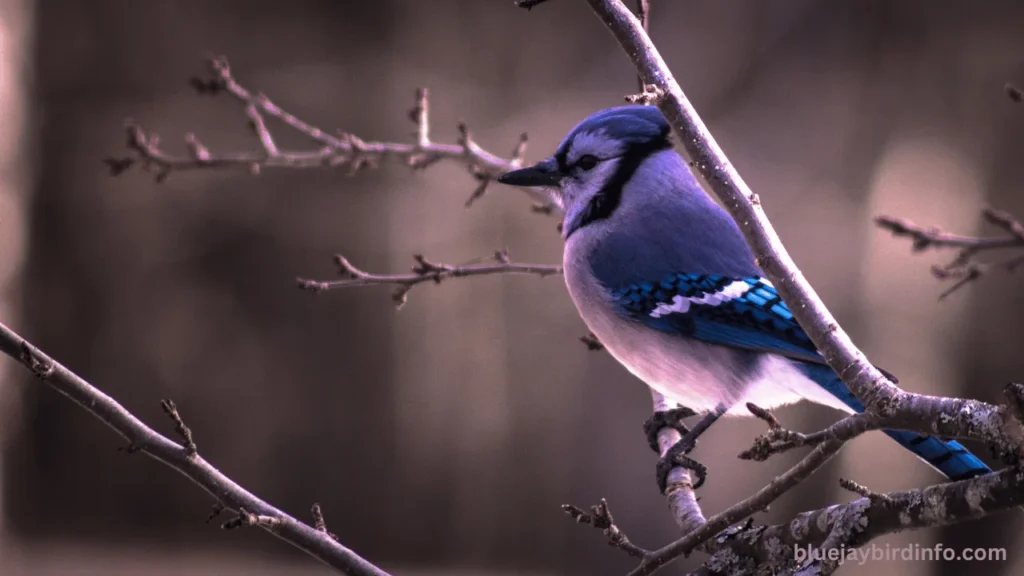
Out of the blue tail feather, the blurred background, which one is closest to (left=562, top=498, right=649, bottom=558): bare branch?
the blue tail feather

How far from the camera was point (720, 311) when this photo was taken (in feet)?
6.36

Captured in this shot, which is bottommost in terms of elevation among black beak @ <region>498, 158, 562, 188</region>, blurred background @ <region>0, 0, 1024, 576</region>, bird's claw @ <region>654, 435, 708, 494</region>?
bird's claw @ <region>654, 435, 708, 494</region>

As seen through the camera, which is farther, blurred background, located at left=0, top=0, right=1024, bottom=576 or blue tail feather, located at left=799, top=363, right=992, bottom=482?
blurred background, located at left=0, top=0, right=1024, bottom=576

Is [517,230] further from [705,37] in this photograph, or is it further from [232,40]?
[232,40]

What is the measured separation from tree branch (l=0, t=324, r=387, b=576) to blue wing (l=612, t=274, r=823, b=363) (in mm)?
852

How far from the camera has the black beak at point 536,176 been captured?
2.01 metres

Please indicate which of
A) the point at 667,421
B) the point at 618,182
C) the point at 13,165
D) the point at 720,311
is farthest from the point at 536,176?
the point at 13,165

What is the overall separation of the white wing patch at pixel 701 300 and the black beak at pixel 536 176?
1.11ft

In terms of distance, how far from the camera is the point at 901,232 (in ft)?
4.91

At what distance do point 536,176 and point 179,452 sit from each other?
3.30 feet

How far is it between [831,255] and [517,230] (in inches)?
59.1

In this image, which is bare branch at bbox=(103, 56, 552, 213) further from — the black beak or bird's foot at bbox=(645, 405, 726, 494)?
bird's foot at bbox=(645, 405, 726, 494)

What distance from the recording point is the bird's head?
2104 millimetres

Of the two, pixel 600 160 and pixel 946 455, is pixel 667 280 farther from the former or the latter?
pixel 946 455
